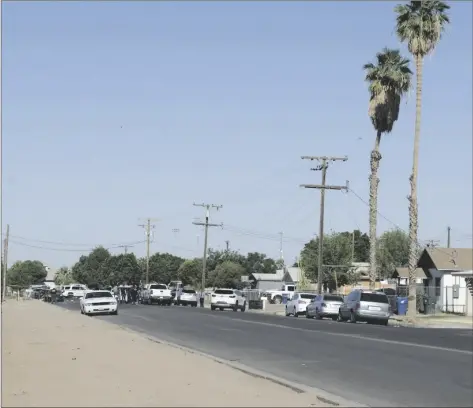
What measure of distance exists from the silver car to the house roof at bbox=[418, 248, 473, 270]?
17330 mm

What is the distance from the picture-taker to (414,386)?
13.4 m

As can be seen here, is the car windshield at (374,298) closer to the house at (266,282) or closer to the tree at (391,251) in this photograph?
the tree at (391,251)

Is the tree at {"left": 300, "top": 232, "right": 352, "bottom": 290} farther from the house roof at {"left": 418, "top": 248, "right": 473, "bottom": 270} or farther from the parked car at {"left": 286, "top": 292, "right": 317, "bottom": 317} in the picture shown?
the parked car at {"left": 286, "top": 292, "right": 317, "bottom": 317}

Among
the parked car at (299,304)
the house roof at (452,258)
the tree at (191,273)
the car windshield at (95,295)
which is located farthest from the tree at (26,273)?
the car windshield at (95,295)

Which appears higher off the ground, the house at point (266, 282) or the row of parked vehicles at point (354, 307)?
the house at point (266, 282)

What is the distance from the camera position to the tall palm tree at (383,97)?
5009 cm

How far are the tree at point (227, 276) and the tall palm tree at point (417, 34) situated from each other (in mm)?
80076

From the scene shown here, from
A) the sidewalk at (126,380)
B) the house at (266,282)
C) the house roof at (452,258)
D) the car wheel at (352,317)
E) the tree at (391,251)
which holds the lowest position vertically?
the sidewalk at (126,380)

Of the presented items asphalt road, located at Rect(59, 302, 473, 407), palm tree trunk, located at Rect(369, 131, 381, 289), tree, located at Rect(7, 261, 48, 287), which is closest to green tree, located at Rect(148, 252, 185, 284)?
tree, located at Rect(7, 261, 48, 287)

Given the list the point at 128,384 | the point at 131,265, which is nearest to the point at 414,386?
the point at 128,384

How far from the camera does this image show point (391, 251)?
347 ft

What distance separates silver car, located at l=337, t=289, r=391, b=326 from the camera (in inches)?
1563

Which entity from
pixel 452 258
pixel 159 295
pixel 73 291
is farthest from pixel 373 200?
pixel 73 291

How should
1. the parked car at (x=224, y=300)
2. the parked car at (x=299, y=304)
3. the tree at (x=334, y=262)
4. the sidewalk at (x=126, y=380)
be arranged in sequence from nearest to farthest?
the sidewalk at (x=126, y=380) < the parked car at (x=299, y=304) < the parked car at (x=224, y=300) < the tree at (x=334, y=262)
